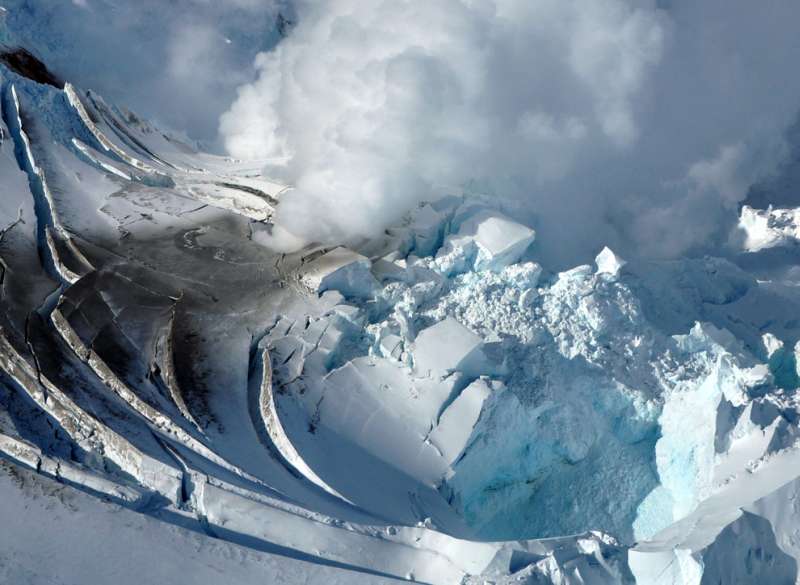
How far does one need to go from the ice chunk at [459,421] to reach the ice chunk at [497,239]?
3.37m

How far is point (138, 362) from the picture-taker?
16703mm

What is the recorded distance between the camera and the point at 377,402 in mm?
17094

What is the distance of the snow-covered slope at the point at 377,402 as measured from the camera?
46.1ft

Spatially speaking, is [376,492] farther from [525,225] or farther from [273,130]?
[273,130]

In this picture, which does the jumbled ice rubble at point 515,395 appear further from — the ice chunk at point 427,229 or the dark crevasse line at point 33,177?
the dark crevasse line at point 33,177

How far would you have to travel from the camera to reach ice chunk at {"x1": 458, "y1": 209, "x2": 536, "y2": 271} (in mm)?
19328

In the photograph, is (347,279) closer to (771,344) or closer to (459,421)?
(459,421)

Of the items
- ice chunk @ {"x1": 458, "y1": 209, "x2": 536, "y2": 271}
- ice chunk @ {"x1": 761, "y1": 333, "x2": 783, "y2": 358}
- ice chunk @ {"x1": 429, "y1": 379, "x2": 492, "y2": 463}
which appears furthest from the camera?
ice chunk @ {"x1": 458, "y1": 209, "x2": 536, "y2": 271}

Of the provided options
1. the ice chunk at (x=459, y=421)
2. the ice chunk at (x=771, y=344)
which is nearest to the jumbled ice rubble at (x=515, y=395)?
the ice chunk at (x=459, y=421)

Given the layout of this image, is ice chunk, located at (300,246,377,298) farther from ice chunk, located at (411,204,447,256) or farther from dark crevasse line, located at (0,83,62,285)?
dark crevasse line, located at (0,83,62,285)

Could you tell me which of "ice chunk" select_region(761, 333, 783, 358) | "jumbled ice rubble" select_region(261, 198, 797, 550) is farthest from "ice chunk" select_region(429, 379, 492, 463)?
"ice chunk" select_region(761, 333, 783, 358)

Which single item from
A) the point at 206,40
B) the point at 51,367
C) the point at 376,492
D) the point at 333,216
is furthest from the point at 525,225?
the point at 206,40

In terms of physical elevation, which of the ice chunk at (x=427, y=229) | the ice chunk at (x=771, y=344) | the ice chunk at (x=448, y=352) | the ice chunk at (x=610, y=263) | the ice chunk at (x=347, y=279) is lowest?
the ice chunk at (x=448, y=352)

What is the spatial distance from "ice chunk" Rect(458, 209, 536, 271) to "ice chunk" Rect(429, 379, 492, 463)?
337 centimetres
